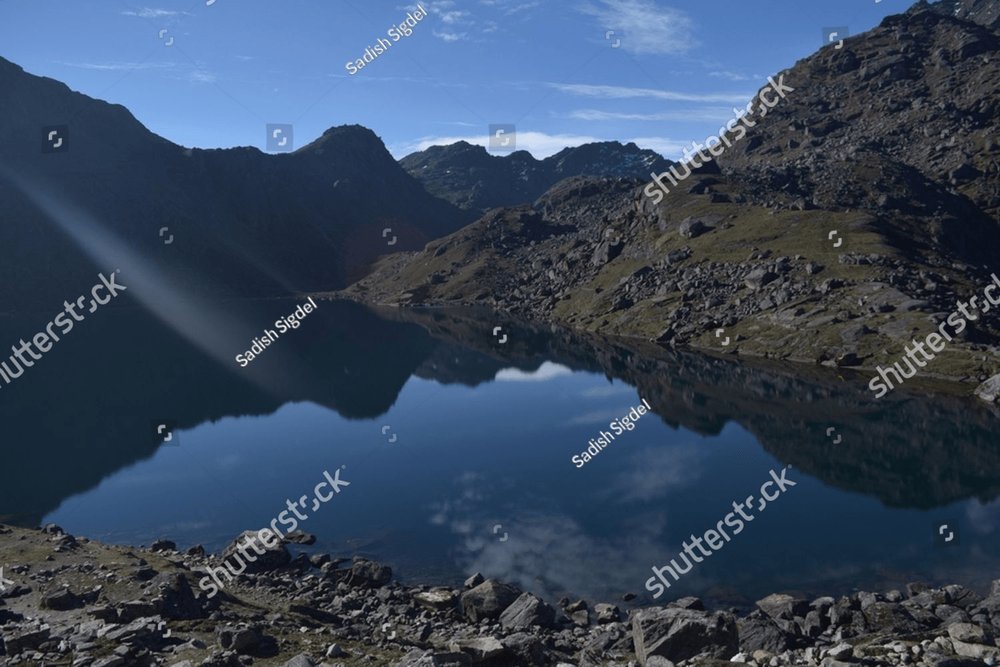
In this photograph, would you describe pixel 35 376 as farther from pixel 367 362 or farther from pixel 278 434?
pixel 278 434

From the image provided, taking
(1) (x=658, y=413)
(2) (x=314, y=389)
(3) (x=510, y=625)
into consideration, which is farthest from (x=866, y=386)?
(2) (x=314, y=389)

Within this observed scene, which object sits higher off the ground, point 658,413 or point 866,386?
point 658,413

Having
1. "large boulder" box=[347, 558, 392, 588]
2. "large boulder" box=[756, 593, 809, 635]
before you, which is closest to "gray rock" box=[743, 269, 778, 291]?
"large boulder" box=[756, 593, 809, 635]

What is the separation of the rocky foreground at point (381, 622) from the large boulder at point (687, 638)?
5 cm

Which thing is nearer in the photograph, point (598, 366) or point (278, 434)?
point (278, 434)

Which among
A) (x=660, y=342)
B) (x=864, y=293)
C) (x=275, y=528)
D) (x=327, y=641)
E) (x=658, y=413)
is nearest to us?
(x=327, y=641)

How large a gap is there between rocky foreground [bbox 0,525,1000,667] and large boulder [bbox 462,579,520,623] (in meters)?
0.07

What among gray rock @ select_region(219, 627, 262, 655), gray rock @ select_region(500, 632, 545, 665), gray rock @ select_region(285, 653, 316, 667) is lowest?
gray rock @ select_region(500, 632, 545, 665)

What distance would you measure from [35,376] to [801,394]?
133776 mm

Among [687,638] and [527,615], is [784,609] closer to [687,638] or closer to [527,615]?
[687,638]

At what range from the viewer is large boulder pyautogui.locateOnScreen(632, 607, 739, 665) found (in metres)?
24.1

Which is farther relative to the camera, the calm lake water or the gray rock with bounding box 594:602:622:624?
the calm lake water

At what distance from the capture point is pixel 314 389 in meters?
114

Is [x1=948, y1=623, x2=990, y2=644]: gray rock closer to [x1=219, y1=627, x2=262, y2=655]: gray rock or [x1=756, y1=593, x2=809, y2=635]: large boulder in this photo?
[x1=756, y1=593, x2=809, y2=635]: large boulder
